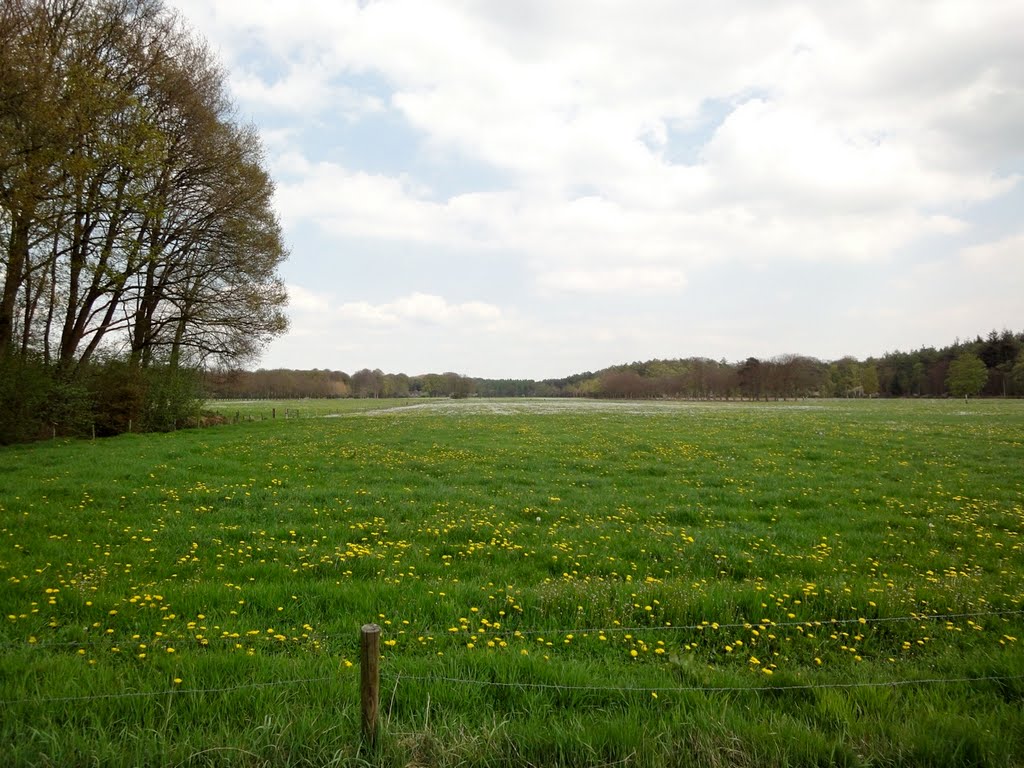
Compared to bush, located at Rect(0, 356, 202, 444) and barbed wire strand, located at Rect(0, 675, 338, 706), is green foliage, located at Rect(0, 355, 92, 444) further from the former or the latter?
barbed wire strand, located at Rect(0, 675, 338, 706)

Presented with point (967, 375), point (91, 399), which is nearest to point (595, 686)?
point (91, 399)

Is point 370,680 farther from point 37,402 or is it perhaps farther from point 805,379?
point 805,379

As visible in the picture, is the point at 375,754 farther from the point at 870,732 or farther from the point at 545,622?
the point at 870,732

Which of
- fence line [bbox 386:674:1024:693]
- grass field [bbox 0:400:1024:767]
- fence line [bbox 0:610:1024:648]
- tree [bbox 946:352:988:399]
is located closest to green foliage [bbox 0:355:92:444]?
grass field [bbox 0:400:1024:767]

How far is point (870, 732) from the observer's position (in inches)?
153

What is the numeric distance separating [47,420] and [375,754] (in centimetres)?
2802

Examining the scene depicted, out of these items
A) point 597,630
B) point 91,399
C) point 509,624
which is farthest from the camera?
point 91,399

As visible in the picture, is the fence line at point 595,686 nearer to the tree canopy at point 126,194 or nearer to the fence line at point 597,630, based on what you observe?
the fence line at point 597,630

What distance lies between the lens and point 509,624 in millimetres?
5789

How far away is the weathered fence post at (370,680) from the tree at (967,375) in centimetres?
13708

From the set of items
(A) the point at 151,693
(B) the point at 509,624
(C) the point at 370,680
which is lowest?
(B) the point at 509,624

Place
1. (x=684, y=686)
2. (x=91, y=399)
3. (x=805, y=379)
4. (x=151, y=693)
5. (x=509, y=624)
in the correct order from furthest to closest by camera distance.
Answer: (x=805, y=379), (x=91, y=399), (x=509, y=624), (x=684, y=686), (x=151, y=693)

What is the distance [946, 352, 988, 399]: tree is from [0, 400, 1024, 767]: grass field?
125117 millimetres

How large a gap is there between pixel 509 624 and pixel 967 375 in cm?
13931
